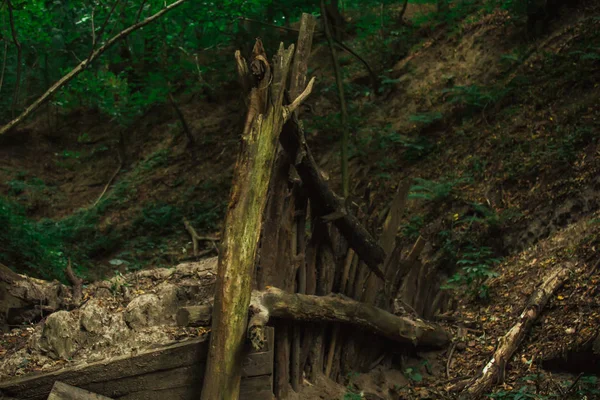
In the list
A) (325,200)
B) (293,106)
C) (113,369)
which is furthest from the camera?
(325,200)

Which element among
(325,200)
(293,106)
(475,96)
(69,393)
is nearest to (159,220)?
(475,96)

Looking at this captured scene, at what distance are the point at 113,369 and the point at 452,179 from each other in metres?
6.62

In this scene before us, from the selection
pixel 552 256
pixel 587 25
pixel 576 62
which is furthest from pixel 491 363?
pixel 587 25

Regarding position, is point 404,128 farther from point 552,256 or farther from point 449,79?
point 552,256

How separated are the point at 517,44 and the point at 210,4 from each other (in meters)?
5.32

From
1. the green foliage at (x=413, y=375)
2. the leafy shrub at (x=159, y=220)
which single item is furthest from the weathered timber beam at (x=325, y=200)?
the leafy shrub at (x=159, y=220)

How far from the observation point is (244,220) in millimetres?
3762

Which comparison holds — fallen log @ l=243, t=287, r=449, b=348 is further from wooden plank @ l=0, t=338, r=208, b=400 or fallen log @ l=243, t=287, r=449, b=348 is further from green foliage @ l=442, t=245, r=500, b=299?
green foliage @ l=442, t=245, r=500, b=299

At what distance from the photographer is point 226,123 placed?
1448 cm

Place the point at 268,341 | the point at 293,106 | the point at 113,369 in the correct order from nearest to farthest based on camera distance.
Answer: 1. the point at 113,369
2. the point at 268,341
3. the point at 293,106

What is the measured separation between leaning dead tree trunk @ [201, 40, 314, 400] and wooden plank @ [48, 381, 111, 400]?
0.63 metres

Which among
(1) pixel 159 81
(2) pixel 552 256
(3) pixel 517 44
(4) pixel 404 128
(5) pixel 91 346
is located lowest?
(5) pixel 91 346

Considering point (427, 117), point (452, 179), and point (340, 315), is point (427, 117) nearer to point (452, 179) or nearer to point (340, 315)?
point (452, 179)

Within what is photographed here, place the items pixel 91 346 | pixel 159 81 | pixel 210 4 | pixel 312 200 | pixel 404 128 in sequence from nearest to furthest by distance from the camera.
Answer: pixel 91 346 < pixel 312 200 < pixel 210 4 < pixel 404 128 < pixel 159 81
